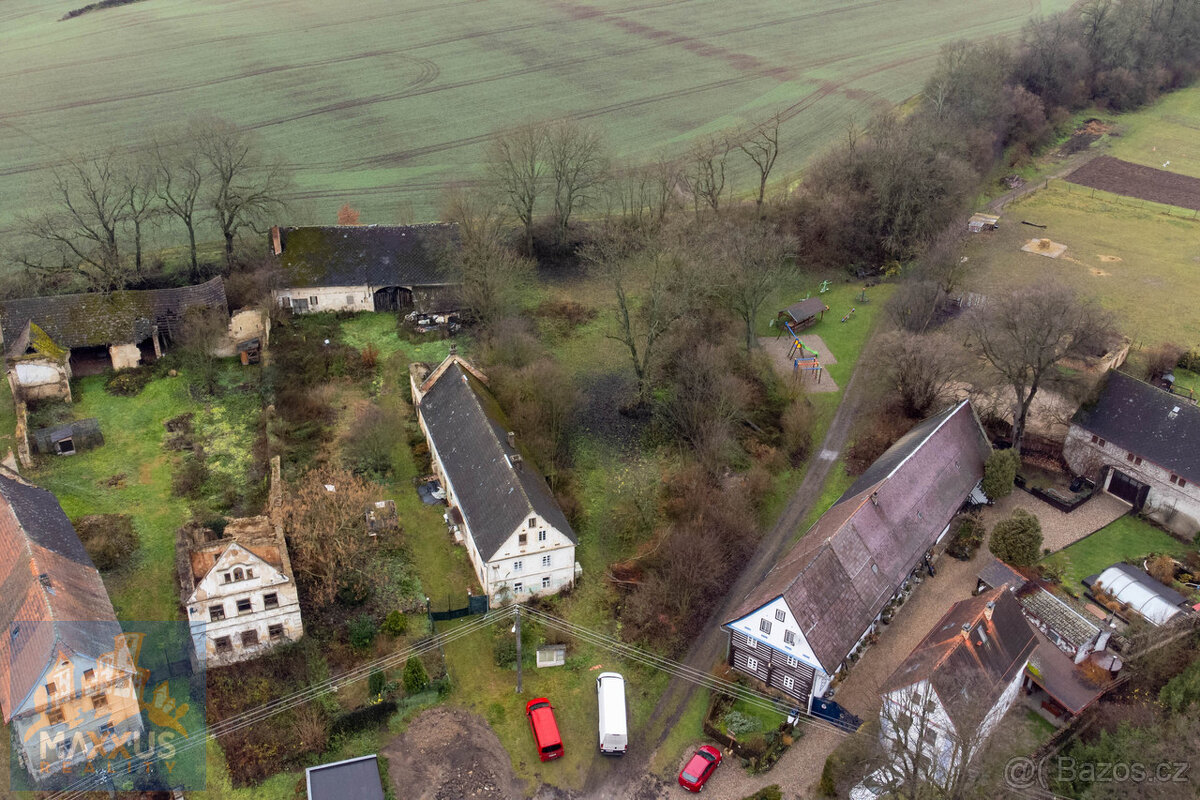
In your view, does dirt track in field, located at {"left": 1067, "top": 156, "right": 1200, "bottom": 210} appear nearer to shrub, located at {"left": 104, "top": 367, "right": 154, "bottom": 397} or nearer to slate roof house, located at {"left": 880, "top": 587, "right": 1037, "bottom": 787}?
slate roof house, located at {"left": 880, "top": 587, "right": 1037, "bottom": 787}

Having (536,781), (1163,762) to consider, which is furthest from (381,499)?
(1163,762)

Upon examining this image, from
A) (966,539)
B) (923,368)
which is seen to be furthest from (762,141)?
(966,539)

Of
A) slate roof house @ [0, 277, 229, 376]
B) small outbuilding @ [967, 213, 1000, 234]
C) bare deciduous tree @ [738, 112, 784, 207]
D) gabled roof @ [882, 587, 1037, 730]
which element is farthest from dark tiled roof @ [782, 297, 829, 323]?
slate roof house @ [0, 277, 229, 376]

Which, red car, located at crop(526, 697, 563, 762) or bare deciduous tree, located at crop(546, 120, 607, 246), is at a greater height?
bare deciduous tree, located at crop(546, 120, 607, 246)

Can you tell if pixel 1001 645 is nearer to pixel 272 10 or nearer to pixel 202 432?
pixel 202 432

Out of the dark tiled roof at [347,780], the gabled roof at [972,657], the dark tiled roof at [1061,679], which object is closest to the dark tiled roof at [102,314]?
the dark tiled roof at [347,780]

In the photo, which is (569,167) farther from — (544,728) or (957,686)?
(957,686)
